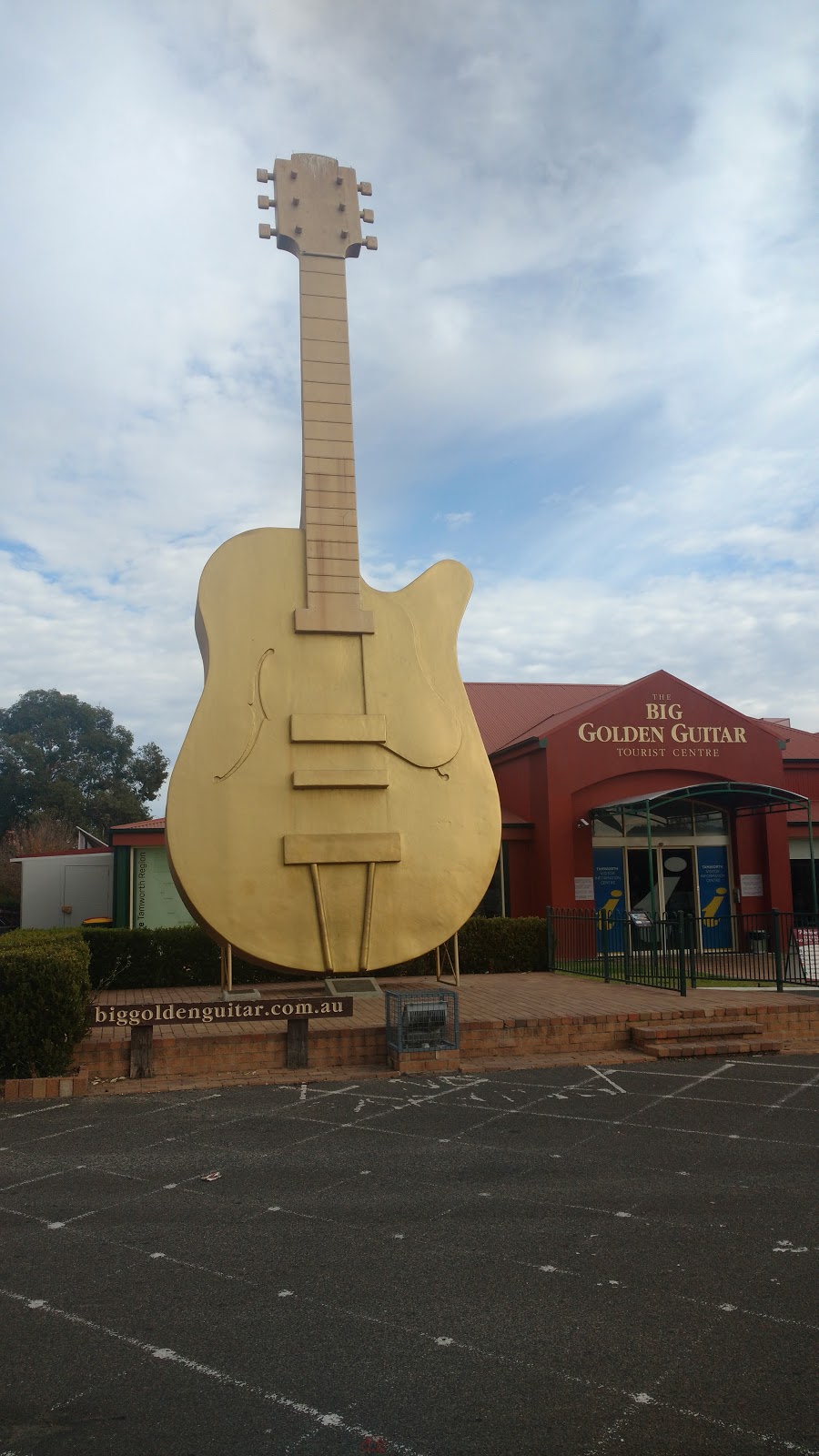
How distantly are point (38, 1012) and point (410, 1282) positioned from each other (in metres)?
5.29

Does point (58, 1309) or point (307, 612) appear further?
point (307, 612)

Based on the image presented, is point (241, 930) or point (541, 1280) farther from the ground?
point (241, 930)

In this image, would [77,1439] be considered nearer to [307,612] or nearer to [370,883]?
[370,883]

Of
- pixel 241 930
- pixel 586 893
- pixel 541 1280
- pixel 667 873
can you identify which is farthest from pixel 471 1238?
pixel 667 873

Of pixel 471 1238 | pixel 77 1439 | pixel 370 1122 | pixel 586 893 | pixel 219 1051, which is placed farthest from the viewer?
pixel 586 893

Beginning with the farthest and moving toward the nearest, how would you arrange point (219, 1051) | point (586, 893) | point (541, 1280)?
point (586, 893) → point (219, 1051) → point (541, 1280)

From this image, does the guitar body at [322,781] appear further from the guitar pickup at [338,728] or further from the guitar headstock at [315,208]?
the guitar headstock at [315,208]

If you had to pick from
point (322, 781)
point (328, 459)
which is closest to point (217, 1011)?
point (322, 781)

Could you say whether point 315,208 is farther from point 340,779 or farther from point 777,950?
point 777,950

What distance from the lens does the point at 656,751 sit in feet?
58.9

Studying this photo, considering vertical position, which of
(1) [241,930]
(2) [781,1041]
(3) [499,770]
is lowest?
(2) [781,1041]

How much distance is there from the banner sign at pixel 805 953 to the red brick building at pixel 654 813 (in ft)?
13.9

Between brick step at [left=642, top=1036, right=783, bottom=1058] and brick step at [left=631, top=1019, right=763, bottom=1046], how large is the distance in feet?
0.19

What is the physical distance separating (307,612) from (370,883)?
2897 mm
